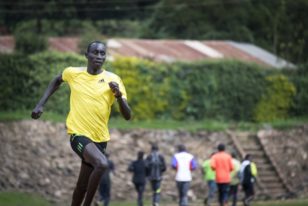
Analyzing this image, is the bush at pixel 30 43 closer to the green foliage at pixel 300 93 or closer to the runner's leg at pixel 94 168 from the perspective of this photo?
the green foliage at pixel 300 93

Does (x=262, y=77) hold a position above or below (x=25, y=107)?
above

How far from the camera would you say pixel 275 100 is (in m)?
46.5

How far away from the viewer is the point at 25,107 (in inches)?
1487

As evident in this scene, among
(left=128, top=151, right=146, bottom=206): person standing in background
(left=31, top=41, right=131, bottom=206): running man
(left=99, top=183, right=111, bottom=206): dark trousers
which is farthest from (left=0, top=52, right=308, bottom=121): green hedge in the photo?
(left=31, top=41, right=131, bottom=206): running man

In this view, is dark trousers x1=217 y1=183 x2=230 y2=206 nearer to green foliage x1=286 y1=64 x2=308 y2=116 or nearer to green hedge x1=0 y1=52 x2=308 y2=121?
green hedge x1=0 y1=52 x2=308 y2=121

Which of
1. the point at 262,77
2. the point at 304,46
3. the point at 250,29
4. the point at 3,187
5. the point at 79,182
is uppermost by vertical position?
the point at 250,29

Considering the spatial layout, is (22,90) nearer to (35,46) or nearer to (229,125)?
(35,46)

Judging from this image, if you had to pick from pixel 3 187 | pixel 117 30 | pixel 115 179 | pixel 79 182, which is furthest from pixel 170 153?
pixel 117 30

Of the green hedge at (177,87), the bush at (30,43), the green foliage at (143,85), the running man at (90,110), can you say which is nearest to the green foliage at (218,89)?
the green hedge at (177,87)

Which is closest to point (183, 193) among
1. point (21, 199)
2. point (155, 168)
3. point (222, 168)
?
point (155, 168)

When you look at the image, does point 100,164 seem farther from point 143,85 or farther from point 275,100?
point 275,100

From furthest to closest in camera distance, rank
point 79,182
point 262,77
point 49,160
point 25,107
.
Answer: point 262,77 → point 25,107 → point 49,160 → point 79,182

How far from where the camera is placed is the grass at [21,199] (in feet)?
94.3

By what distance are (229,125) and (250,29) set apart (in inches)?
906
